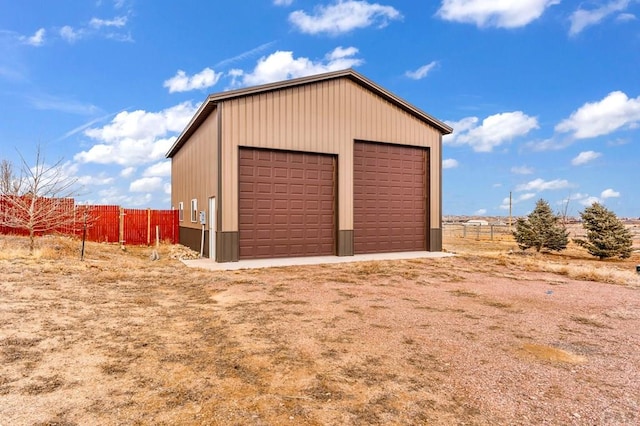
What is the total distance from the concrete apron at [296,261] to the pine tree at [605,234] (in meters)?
12.7

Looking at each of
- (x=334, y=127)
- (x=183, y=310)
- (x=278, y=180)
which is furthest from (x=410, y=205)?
(x=183, y=310)

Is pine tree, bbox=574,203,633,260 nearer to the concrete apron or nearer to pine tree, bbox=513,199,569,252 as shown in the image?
pine tree, bbox=513,199,569,252

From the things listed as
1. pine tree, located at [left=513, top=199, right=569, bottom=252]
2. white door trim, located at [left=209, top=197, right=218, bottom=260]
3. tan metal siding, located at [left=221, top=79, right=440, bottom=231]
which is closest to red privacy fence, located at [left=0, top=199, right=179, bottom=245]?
white door trim, located at [left=209, top=197, right=218, bottom=260]

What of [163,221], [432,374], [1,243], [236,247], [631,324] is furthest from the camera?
[163,221]

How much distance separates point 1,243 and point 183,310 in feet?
42.0

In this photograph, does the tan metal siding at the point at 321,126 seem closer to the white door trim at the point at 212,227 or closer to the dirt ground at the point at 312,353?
the white door trim at the point at 212,227

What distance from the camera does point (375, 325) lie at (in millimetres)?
5793

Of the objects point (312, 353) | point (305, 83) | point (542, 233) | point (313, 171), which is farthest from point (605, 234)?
point (312, 353)

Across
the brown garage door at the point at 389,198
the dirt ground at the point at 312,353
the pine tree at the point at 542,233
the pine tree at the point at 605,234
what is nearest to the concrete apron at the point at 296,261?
the brown garage door at the point at 389,198

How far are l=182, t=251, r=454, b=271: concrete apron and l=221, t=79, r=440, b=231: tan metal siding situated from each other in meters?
1.25

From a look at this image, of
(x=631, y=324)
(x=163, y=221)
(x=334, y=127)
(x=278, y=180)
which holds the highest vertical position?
(x=334, y=127)

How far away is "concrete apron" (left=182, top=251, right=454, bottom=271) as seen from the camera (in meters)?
12.0

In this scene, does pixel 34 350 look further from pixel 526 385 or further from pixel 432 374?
pixel 526 385

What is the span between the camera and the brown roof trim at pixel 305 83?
12680mm
